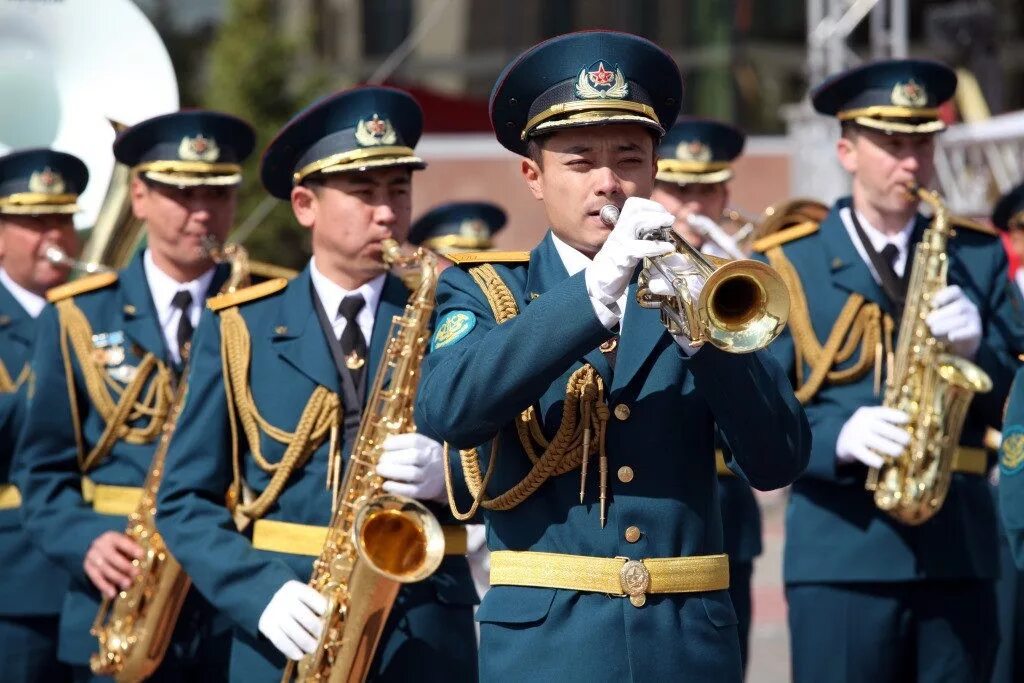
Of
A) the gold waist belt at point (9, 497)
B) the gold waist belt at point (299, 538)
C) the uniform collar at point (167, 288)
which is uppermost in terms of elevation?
the uniform collar at point (167, 288)

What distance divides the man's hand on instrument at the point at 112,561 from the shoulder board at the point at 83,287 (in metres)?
0.95

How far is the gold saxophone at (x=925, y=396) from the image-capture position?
18.8ft

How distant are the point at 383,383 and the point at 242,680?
90 centimetres

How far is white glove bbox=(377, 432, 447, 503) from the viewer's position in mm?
4918

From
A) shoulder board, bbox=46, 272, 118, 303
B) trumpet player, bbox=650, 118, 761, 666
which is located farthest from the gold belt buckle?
trumpet player, bbox=650, 118, 761, 666

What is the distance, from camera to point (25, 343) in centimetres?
743

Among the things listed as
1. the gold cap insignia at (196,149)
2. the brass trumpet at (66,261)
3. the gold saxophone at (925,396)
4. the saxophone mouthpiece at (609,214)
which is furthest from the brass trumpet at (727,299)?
the brass trumpet at (66,261)

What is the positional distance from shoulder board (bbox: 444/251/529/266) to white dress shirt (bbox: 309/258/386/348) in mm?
1180

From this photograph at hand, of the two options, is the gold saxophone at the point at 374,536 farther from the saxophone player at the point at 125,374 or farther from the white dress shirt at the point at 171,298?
the white dress shirt at the point at 171,298

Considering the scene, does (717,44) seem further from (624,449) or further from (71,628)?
(624,449)

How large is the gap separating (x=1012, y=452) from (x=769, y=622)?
723 centimetres

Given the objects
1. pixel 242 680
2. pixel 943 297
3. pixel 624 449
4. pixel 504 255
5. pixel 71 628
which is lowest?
pixel 71 628

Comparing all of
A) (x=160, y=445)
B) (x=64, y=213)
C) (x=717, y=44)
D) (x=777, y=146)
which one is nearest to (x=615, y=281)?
(x=160, y=445)

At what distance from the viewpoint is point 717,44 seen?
70.9ft
